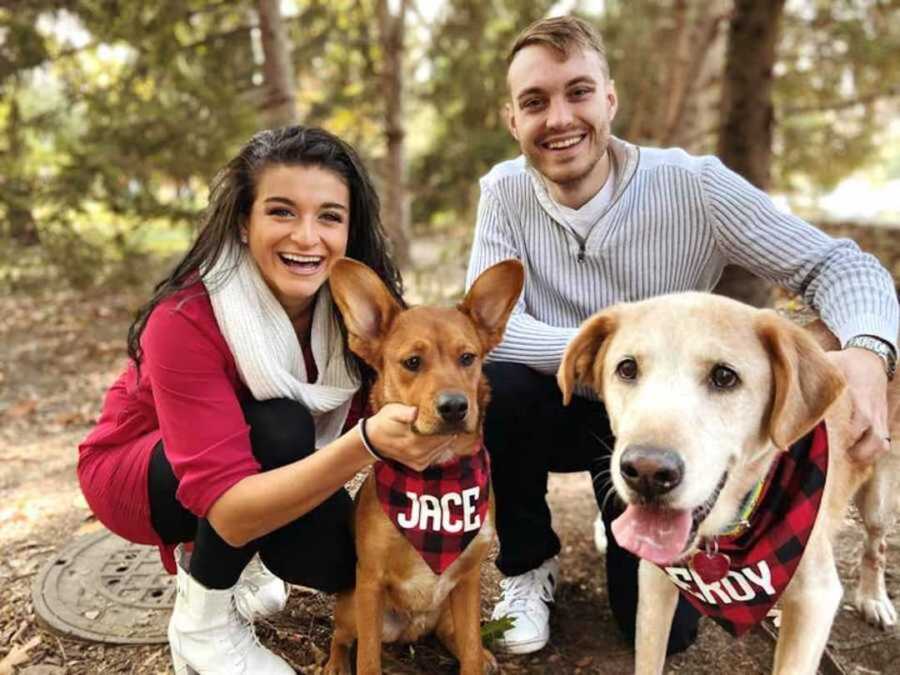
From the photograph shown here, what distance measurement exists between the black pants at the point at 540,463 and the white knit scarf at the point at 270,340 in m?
0.65

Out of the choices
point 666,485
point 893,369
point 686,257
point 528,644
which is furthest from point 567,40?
point 528,644

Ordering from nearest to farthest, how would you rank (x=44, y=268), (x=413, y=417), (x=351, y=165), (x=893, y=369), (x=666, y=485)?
(x=666, y=485) < (x=413, y=417) < (x=893, y=369) < (x=351, y=165) < (x=44, y=268)

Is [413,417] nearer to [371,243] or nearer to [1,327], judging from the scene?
[371,243]

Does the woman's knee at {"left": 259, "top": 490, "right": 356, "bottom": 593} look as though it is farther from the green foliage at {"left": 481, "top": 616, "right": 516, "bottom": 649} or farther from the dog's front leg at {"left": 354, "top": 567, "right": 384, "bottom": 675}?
the green foliage at {"left": 481, "top": 616, "right": 516, "bottom": 649}

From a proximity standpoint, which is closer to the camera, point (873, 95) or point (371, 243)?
point (371, 243)

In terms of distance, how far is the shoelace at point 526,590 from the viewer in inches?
122

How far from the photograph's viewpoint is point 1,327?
913 cm

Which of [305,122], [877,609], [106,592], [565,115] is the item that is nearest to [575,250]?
[565,115]

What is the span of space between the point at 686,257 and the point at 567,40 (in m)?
1.03

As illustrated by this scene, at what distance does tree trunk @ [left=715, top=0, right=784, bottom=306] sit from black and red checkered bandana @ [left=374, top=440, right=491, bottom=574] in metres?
3.69

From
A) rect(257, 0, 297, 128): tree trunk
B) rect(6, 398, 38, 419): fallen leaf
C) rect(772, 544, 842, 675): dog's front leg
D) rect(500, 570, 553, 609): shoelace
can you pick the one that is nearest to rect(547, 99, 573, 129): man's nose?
rect(772, 544, 842, 675): dog's front leg

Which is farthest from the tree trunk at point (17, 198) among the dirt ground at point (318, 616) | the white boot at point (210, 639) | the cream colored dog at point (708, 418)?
the cream colored dog at point (708, 418)

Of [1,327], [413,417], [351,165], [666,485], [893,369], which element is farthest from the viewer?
[1,327]

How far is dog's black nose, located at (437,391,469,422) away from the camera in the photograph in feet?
7.42
